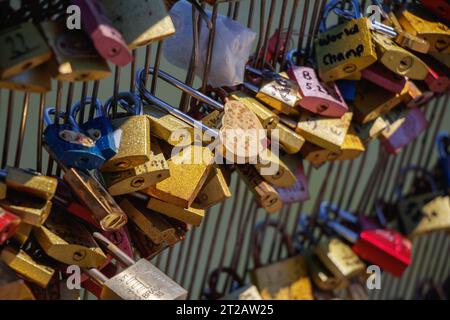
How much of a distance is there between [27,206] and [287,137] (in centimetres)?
62

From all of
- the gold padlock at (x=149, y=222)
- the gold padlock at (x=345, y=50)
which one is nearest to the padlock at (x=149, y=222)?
the gold padlock at (x=149, y=222)

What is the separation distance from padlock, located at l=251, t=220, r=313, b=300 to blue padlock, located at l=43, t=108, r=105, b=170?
30.5 inches

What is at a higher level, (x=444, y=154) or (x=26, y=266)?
(x=26, y=266)

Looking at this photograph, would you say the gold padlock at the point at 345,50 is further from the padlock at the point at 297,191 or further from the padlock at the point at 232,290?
the padlock at the point at 232,290

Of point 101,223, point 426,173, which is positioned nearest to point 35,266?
point 101,223

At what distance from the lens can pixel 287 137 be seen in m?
1.82

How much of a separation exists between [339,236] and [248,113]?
27.7 inches

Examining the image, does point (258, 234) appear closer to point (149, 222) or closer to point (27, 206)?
point (149, 222)

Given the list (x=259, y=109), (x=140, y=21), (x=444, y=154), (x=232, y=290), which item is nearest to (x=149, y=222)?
(x=259, y=109)

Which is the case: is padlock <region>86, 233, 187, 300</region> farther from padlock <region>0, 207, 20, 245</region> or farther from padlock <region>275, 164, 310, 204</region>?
padlock <region>275, 164, 310, 204</region>

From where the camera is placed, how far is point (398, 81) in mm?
1938

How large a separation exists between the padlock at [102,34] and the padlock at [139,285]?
38cm

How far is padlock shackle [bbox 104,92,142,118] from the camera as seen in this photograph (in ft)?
5.32
